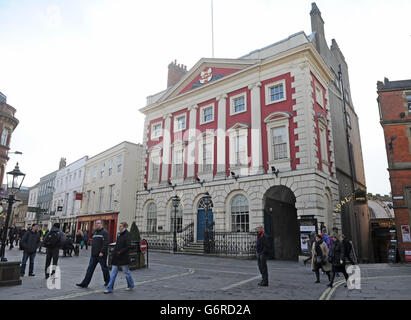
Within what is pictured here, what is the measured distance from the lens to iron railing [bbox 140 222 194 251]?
22.0 metres

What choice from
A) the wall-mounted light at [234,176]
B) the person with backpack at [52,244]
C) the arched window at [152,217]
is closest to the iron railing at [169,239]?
the arched window at [152,217]

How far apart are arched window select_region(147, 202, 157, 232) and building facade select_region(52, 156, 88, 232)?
14.4 metres

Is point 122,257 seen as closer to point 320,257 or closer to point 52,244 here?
point 52,244

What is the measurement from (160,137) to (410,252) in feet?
68.4

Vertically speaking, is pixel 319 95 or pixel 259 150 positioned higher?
pixel 319 95

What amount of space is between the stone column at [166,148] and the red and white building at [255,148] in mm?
117

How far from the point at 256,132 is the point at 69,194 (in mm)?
31217

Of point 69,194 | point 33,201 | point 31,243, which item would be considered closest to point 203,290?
point 31,243

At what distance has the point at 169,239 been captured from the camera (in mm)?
23453

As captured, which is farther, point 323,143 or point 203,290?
point 323,143

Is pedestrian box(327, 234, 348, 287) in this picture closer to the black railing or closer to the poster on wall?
the black railing

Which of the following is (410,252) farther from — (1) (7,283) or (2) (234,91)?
(1) (7,283)

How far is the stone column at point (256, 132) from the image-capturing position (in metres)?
20.2
